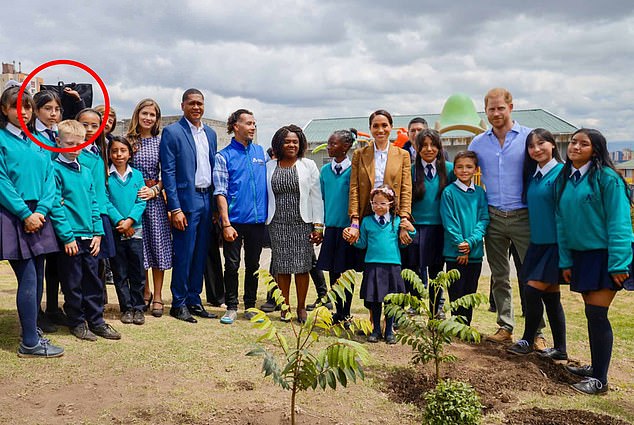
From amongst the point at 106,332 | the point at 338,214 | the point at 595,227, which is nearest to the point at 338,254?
the point at 338,214

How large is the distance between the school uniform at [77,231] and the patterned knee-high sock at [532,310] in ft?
13.0

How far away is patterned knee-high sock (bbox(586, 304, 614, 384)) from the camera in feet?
14.0

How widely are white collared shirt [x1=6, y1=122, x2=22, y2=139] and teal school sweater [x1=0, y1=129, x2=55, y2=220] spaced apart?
0.02 metres

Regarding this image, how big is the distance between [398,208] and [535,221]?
1.31m

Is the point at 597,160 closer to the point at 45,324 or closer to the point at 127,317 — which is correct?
the point at 127,317

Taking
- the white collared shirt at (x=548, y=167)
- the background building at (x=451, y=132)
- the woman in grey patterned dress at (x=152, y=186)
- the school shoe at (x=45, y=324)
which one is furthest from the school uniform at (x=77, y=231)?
the background building at (x=451, y=132)

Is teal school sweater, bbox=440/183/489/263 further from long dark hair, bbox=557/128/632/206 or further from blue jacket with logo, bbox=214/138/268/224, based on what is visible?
blue jacket with logo, bbox=214/138/268/224

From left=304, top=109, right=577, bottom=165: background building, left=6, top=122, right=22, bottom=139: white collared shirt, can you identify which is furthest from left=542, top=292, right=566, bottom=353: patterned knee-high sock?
left=304, top=109, right=577, bottom=165: background building

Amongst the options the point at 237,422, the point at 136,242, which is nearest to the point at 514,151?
the point at 237,422

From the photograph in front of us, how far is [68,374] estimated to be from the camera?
13.7ft

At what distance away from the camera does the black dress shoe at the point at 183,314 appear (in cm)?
576

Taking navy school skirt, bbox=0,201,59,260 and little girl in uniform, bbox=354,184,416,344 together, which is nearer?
navy school skirt, bbox=0,201,59,260

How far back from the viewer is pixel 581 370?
462 cm

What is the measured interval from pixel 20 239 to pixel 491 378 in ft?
12.9
